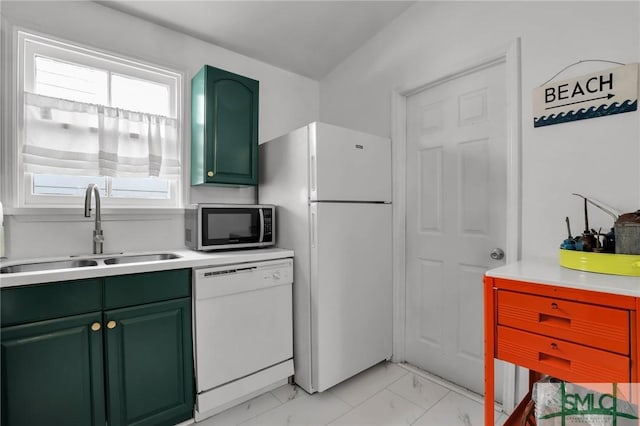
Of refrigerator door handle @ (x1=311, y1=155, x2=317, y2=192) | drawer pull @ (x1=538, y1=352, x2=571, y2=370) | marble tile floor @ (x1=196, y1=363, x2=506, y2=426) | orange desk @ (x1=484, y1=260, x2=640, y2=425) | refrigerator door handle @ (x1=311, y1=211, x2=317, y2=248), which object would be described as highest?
refrigerator door handle @ (x1=311, y1=155, x2=317, y2=192)

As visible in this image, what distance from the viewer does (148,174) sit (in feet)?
7.19

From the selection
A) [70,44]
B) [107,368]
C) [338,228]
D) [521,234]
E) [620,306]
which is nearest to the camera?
[620,306]

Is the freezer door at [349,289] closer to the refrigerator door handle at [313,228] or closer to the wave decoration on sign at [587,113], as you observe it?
the refrigerator door handle at [313,228]

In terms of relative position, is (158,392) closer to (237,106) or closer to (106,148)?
(106,148)

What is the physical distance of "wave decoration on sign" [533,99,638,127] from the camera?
1430 mm

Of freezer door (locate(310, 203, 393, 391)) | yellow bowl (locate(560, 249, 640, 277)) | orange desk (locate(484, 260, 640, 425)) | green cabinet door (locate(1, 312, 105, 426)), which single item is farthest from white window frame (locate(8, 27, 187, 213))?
yellow bowl (locate(560, 249, 640, 277))

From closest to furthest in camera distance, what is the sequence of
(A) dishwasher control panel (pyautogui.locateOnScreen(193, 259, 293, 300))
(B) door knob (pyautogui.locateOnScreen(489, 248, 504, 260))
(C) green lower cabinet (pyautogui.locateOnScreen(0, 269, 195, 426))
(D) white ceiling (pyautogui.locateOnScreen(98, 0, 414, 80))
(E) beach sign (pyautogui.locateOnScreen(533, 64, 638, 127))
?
(C) green lower cabinet (pyautogui.locateOnScreen(0, 269, 195, 426))
(E) beach sign (pyautogui.locateOnScreen(533, 64, 638, 127))
(A) dishwasher control panel (pyautogui.locateOnScreen(193, 259, 293, 300))
(B) door knob (pyautogui.locateOnScreen(489, 248, 504, 260))
(D) white ceiling (pyautogui.locateOnScreen(98, 0, 414, 80))

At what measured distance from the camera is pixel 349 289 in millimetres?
2164

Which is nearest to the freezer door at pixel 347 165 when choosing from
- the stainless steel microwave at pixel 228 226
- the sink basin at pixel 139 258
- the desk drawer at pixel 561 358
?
the stainless steel microwave at pixel 228 226

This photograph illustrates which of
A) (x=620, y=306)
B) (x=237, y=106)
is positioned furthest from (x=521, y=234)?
(x=237, y=106)

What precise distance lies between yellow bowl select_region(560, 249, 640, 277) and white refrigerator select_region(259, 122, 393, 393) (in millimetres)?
1189

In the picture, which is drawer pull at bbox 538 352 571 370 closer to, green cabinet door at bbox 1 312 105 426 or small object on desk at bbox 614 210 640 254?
small object on desk at bbox 614 210 640 254

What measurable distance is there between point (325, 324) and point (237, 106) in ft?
5.45

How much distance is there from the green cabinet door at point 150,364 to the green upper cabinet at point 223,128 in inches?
37.4
